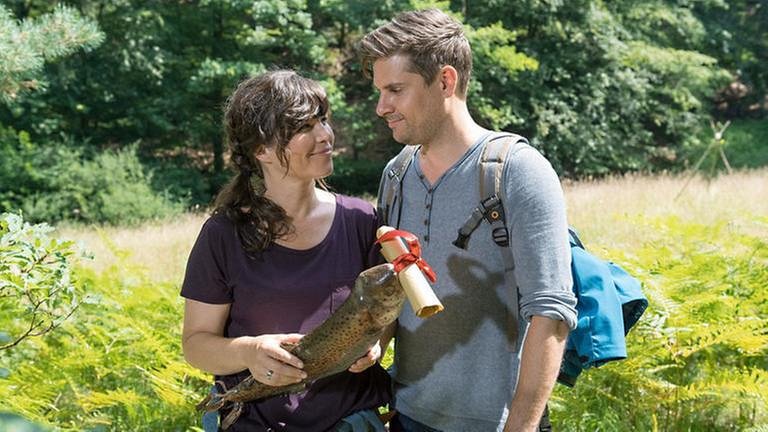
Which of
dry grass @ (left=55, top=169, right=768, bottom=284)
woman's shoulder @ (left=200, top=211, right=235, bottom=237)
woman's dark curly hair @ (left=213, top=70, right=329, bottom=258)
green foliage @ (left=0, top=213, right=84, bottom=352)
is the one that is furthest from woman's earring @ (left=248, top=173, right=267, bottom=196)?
dry grass @ (left=55, top=169, right=768, bottom=284)

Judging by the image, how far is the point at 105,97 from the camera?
75.6 ft

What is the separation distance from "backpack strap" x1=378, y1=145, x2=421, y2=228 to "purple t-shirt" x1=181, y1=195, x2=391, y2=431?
0.63 feet

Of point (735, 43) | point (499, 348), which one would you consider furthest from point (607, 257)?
point (735, 43)

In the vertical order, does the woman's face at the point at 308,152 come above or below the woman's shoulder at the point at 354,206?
above

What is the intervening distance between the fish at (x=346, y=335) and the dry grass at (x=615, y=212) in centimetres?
559

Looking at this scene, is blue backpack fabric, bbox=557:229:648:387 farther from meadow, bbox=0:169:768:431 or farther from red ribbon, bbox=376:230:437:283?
meadow, bbox=0:169:768:431

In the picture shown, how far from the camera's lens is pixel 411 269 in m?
2.16

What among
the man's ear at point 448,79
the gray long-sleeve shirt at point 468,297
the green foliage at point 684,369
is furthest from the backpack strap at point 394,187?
the green foliage at point 684,369

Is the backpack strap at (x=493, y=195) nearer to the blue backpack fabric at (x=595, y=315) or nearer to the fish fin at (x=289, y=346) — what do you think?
the blue backpack fabric at (x=595, y=315)

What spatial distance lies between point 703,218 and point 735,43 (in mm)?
21796

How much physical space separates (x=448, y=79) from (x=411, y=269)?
2.15 ft

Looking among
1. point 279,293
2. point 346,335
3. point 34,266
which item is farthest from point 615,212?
point 346,335

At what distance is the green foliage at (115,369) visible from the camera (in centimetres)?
425

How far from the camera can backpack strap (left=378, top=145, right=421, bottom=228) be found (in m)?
2.73
